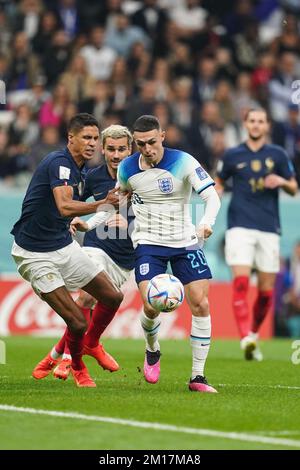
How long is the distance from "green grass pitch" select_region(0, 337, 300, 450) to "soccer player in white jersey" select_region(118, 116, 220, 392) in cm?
68

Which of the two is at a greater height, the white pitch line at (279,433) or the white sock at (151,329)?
the white sock at (151,329)

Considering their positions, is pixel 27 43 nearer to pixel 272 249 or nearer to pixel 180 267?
pixel 272 249

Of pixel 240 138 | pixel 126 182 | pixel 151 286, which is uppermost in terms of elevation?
pixel 240 138

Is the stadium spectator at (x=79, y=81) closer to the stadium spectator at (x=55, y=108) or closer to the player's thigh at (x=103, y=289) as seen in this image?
the stadium spectator at (x=55, y=108)

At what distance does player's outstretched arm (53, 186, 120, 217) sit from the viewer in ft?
31.5

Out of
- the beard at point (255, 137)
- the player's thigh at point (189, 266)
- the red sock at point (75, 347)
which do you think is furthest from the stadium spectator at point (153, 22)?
the red sock at point (75, 347)

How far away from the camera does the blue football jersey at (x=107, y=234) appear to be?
37.9 feet

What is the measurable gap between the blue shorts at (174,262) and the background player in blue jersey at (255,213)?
15.0ft

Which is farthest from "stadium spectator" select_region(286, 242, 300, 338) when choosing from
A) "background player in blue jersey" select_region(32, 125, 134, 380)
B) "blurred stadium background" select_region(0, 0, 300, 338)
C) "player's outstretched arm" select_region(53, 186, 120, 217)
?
"player's outstretched arm" select_region(53, 186, 120, 217)

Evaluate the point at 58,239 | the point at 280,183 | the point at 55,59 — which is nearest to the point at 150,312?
the point at 58,239

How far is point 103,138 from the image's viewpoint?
11.3 meters

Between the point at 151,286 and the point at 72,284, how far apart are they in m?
0.96

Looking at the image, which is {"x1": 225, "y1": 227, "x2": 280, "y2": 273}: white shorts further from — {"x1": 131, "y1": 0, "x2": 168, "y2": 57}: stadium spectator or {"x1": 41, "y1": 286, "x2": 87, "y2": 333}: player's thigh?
{"x1": 131, "y1": 0, "x2": 168, "y2": 57}: stadium spectator

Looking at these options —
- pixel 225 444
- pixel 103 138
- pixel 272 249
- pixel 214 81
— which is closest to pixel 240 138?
pixel 214 81
